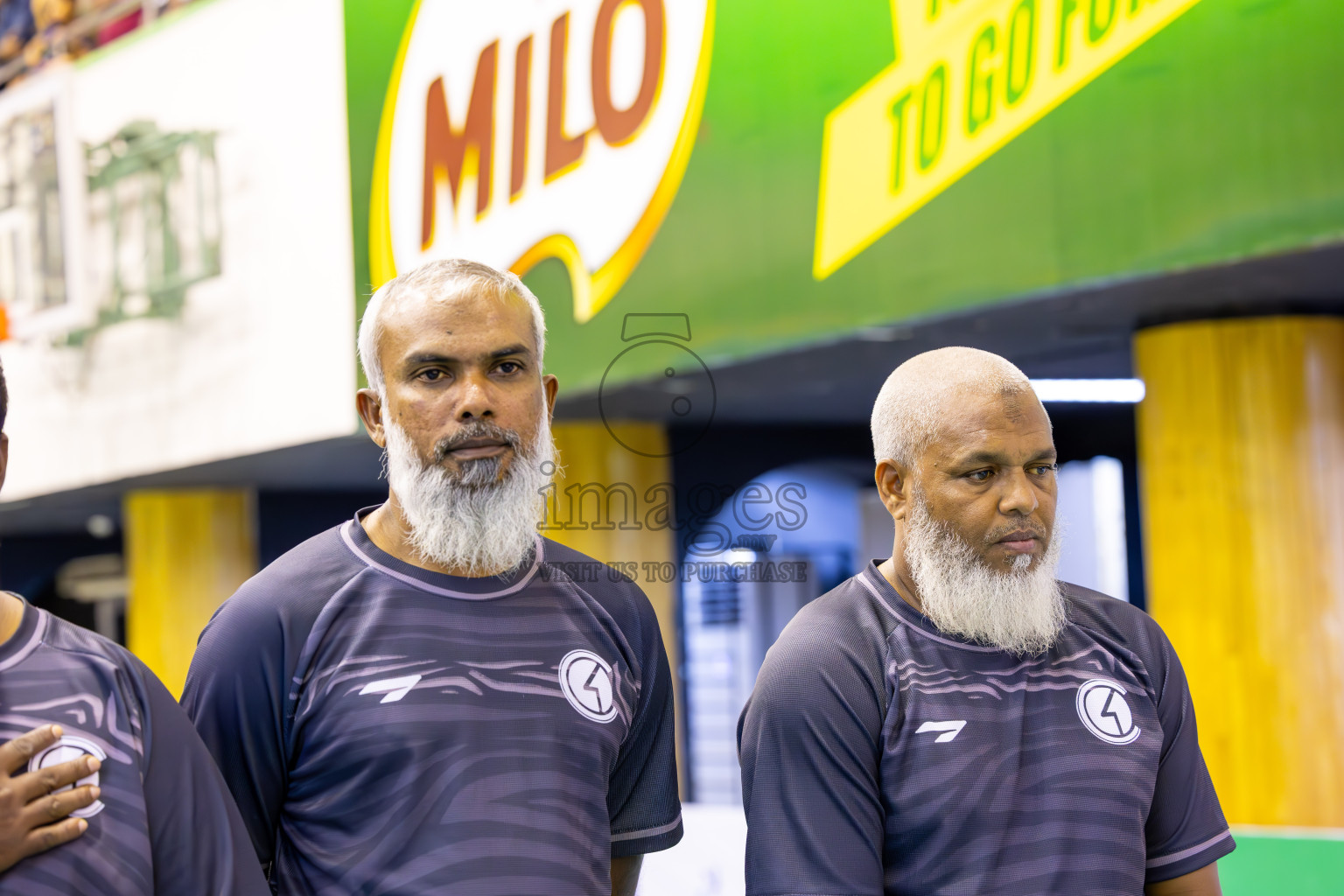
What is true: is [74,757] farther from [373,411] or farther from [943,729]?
[943,729]

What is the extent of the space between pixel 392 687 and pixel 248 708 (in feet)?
0.66

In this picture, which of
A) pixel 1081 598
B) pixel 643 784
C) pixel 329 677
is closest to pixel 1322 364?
pixel 1081 598

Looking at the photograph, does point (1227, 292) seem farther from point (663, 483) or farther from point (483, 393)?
point (663, 483)

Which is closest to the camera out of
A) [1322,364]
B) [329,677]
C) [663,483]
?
[329,677]

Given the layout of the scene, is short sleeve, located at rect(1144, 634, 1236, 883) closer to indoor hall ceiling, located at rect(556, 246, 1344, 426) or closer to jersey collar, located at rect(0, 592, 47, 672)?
jersey collar, located at rect(0, 592, 47, 672)

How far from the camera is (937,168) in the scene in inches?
228

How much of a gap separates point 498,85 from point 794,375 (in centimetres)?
219

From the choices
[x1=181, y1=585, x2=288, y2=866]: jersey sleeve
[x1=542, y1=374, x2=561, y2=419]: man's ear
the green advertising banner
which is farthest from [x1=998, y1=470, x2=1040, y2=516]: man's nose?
the green advertising banner

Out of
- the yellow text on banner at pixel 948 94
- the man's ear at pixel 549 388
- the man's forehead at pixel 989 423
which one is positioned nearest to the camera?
the man's forehead at pixel 989 423

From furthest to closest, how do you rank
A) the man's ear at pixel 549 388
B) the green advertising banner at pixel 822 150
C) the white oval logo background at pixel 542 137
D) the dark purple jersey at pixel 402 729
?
the white oval logo background at pixel 542 137, the green advertising banner at pixel 822 150, the man's ear at pixel 549 388, the dark purple jersey at pixel 402 729

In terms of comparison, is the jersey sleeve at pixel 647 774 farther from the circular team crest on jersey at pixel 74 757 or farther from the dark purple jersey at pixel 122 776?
A: the circular team crest on jersey at pixel 74 757

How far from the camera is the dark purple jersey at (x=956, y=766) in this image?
2049 millimetres

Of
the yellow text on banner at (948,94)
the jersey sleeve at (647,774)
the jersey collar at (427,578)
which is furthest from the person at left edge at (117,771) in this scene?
the yellow text on banner at (948,94)

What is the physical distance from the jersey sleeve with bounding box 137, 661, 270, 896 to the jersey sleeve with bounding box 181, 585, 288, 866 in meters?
0.23
